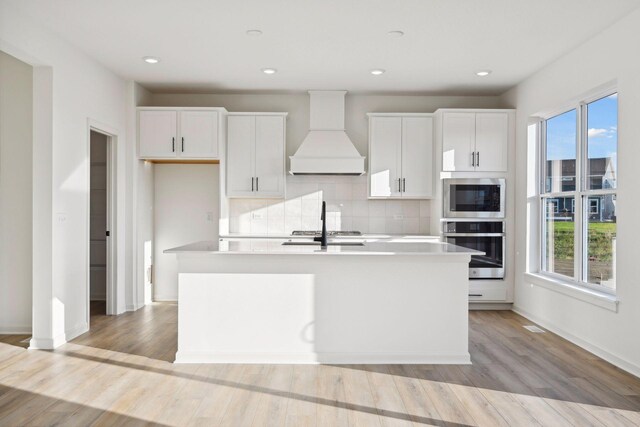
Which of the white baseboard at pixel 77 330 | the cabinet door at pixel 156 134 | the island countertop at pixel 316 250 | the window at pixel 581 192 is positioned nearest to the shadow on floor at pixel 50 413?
the island countertop at pixel 316 250

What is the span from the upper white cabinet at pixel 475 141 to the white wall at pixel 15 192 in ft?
14.0

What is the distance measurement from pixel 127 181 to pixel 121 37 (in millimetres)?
1805

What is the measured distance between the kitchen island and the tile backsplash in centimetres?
247

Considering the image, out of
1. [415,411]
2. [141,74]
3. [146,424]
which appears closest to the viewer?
[146,424]

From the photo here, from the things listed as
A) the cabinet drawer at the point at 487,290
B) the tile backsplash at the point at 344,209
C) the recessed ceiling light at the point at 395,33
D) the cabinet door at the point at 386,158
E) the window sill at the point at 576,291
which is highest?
the recessed ceiling light at the point at 395,33

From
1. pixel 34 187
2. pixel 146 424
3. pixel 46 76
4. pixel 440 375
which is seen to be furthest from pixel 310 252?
pixel 46 76

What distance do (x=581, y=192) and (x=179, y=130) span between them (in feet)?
13.8

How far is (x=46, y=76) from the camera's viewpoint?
13.1 feet

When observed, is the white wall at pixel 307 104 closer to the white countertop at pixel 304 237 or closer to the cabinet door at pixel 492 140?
the cabinet door at pixel 492 140

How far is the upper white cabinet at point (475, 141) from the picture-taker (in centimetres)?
559

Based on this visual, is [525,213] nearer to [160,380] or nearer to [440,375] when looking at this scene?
[440,375]

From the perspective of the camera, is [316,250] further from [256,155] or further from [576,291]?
[256,155]

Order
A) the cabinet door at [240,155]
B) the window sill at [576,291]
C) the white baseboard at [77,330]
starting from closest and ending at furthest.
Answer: the window sill at [576,291] → the white baseboard at [77,330] → the cabinet door at [240,155]

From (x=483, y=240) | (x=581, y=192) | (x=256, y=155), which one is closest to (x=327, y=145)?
(x=256, y=155)
